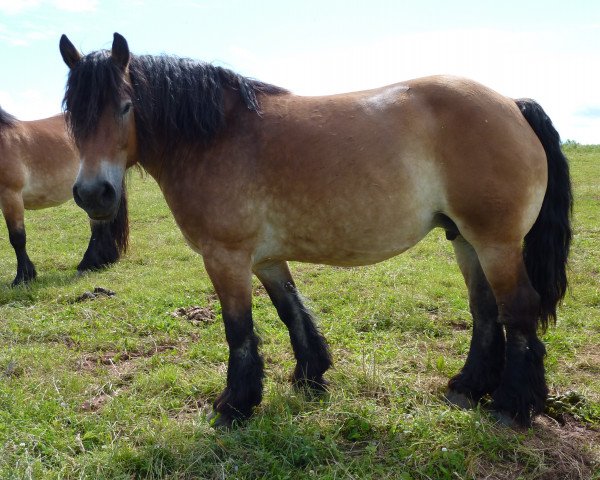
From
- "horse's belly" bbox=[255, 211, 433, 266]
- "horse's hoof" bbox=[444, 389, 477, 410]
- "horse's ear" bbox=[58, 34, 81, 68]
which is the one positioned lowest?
"horse's hoof" bbox=[444, 389, 477, 410]

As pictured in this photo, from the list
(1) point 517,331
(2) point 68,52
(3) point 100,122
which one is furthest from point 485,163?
(2) point 68,52

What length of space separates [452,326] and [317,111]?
2.74 metres

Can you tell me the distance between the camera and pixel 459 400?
12.3 feet

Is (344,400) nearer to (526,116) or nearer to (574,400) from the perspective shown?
(574,400)

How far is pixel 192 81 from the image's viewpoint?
3.59 meters

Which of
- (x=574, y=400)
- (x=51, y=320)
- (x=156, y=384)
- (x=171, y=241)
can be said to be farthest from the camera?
(x=171, y=241)

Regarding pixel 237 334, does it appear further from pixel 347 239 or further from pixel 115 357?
pixel 115 357

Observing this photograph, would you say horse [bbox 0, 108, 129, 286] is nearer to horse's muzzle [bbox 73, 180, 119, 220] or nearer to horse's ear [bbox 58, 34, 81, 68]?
horse's ear [bbox 58, 34, 81, 68]

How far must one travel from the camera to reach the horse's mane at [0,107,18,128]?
329 inches

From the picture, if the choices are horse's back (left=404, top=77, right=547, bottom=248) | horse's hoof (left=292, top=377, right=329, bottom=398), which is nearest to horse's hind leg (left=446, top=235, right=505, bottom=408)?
horse's back (left=404, top=77, right=547, bottom=248)

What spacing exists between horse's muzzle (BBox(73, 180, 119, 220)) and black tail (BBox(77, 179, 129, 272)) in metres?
4.93

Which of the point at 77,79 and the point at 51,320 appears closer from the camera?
the point at 77,79

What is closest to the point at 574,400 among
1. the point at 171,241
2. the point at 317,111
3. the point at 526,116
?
the point at 526,116

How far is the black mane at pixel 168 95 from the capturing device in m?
3.24
